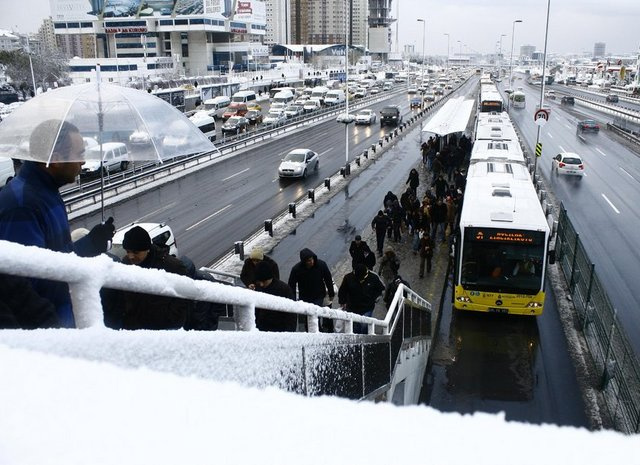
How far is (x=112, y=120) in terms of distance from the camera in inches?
252

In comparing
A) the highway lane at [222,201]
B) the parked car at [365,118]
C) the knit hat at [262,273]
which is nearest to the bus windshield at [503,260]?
the highway lane at [222,201]

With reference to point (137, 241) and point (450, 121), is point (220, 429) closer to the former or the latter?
point (137, 241)

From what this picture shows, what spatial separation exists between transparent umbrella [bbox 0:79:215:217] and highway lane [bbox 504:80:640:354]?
35.1 ft

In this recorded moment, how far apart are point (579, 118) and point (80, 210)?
59.8 metres

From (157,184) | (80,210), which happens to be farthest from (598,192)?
(80,210)

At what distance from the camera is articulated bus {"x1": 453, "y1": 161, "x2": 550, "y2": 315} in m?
13.0

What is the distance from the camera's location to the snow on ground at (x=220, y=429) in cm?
149

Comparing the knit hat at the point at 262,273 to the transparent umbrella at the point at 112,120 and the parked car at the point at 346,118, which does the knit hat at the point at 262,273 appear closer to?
the transparent umbrella at the point at 112,120

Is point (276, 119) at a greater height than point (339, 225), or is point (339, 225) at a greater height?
point (276, 119)

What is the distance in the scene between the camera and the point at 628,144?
4662 cm

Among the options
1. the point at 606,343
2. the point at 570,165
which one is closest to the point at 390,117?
the point at 570,165

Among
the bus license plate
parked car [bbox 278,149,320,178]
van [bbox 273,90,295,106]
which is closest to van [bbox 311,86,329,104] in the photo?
van [bbox 273,90,295,106]

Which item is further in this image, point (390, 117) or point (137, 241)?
point (390, 117)

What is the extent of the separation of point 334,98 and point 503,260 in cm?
6646
